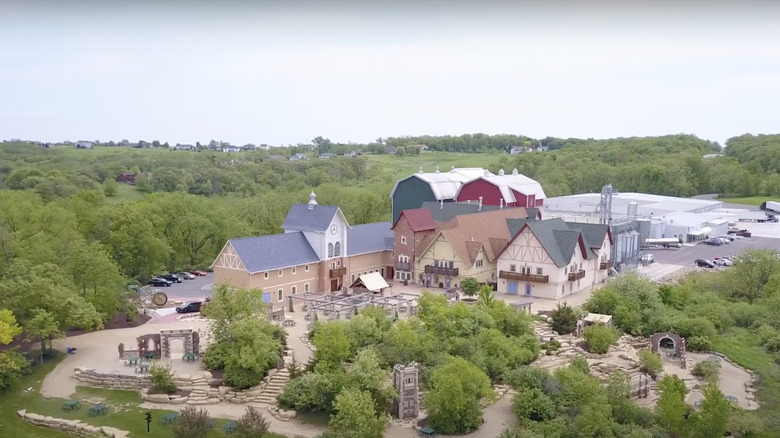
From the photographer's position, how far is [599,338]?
31344mm

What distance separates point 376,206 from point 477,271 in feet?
61.1

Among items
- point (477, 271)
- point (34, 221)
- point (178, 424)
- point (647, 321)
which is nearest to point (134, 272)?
point (34, 221)

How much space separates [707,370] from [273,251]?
21.0m

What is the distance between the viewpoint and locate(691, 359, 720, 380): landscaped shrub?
28820 millimetres

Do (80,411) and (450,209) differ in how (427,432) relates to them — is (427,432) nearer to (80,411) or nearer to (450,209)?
(80,411)

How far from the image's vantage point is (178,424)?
23.6 meters

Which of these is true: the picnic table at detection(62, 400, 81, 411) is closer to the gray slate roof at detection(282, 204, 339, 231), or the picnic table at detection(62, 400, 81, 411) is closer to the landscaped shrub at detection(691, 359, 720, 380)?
the gray slate roof at detection(282, 204, 339, 231)

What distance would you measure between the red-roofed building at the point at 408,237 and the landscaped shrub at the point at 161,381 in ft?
63.2

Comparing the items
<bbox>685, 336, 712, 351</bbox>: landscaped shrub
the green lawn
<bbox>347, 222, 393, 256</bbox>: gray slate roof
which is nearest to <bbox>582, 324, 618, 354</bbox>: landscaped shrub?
<bbox>685, 336, 712, 351</bbox>: landscaped shrub

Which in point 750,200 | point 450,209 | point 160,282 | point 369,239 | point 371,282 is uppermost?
point 450,209

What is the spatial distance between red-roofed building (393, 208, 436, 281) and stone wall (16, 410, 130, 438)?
22654 mm

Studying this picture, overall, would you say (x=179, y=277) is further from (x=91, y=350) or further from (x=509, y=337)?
(x=509, y=337)

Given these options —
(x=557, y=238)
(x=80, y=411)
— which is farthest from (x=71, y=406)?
(x=557, y=238)

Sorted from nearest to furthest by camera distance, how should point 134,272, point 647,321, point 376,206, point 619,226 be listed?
1. point 647,321
2. point 134,272
3. point 619,226
4. point 376,206
